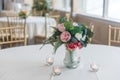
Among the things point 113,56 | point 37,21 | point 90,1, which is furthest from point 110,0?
point 113,56

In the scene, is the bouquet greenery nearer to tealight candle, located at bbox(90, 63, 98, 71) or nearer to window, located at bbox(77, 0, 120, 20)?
tealight candle, located at bbox(90, 63, 98, 71)

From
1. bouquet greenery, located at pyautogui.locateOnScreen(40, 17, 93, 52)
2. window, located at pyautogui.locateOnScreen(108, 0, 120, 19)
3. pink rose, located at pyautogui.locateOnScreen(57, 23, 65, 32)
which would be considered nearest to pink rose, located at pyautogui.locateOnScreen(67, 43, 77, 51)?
bouquet greenery, located at pyautogui.locateOnScreen(40, 17, 93, 52)

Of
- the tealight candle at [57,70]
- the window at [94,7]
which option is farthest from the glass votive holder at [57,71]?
the window at [94,7]

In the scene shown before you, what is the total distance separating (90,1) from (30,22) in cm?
178

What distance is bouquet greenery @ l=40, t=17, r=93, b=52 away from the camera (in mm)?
1677

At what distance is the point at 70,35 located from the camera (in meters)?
1.68

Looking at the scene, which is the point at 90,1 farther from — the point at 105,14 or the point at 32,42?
the point at 32,42

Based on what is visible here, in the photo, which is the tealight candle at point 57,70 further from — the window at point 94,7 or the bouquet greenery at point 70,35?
the window at point 94,7

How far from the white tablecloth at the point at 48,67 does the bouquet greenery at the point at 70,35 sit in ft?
0.65

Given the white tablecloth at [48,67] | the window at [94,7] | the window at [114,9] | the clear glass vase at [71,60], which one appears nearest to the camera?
the white tablecloth at [48,67]

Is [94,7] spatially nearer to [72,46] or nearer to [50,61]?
[50,61]

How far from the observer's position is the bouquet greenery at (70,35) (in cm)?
168

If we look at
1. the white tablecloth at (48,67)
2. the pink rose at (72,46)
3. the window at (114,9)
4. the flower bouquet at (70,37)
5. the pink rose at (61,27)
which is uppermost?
the window at (114,9)

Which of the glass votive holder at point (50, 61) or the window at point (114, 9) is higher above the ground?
the window at point (114, 9)
